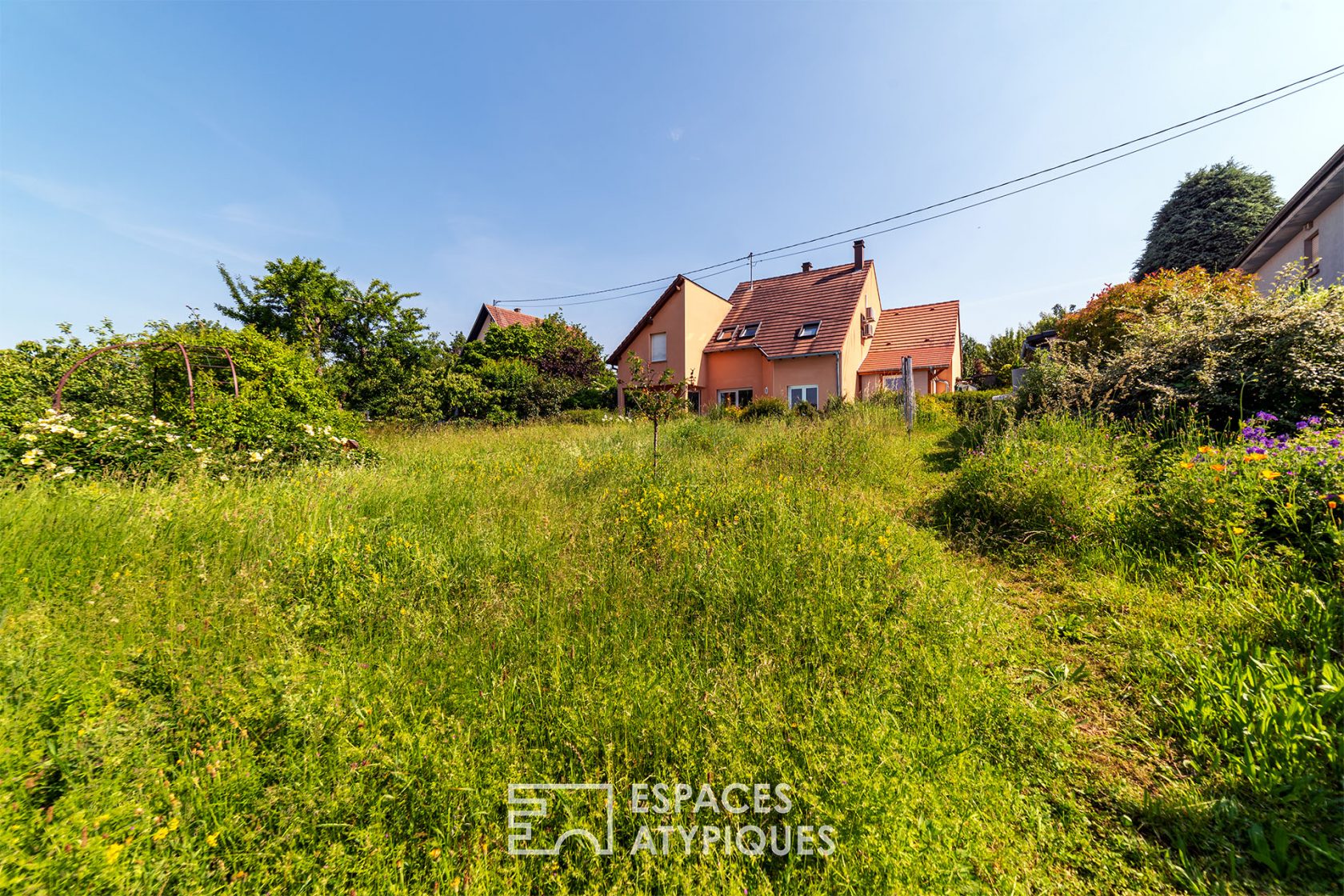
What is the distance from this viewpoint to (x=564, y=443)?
7.71m

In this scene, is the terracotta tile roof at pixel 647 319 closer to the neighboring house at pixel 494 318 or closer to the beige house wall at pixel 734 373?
the beige house wall at pixel 734 373

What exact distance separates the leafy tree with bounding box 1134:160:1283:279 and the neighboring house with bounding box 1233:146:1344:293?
52.3 feet

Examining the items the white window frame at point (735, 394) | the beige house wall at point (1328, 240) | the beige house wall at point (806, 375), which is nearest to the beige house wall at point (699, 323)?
→ the white window frame at point (735, 394)

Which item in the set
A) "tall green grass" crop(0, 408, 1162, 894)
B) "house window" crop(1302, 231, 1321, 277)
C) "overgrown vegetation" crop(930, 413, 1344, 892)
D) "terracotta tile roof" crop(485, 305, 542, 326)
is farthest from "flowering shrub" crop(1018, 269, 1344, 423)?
"terracotta tile roof" crop(485, 305, 542, 326)

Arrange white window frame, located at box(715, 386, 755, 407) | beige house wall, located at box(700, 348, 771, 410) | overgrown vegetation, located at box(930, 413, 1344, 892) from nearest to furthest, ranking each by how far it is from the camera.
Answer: overgrown vegetation, located at box(930, 413, 1344, 892) → beige house wall, located at box(700, 348, 771, 410) → white window frame, located at box(715, 386, 755, 407)

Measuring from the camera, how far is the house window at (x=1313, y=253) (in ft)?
31.1

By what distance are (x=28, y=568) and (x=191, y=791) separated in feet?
7.33

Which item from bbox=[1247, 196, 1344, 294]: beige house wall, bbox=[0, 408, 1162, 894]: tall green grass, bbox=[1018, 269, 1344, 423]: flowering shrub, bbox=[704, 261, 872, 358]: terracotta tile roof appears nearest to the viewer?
bbox=[0, 408, 1162, 894]: tall green grass

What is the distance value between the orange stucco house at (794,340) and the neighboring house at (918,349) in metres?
0.05

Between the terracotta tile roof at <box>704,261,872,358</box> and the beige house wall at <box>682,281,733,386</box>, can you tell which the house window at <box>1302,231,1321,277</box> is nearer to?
the terracotta tile roof at <box>704,261,872,358</box>

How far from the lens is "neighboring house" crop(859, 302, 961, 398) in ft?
60.5

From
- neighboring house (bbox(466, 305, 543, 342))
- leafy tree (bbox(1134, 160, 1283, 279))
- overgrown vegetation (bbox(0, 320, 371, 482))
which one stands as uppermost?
leafy tree (bbox(1134, 160, 1283, 279))

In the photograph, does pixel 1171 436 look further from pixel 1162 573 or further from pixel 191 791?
pixel 191 791

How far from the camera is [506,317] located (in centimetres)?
2694
